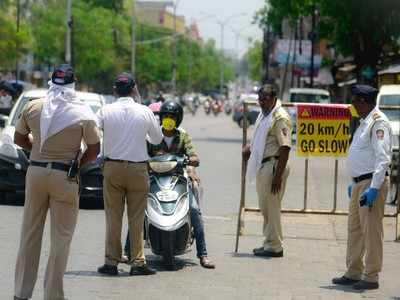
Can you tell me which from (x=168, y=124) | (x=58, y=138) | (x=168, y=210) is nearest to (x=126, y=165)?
(x=168, y=210)

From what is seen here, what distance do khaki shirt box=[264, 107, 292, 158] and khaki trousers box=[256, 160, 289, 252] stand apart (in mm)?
136

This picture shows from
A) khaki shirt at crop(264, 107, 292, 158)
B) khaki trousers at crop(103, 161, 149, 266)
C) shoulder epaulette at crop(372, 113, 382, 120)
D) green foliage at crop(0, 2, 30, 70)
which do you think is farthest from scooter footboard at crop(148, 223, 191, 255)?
green foliage at crop(0, 2, 30, 70)

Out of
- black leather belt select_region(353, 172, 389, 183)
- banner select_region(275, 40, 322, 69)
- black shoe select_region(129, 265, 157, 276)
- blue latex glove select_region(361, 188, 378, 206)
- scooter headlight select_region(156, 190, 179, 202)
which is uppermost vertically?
banner select_region(275, 40, 322, 69)

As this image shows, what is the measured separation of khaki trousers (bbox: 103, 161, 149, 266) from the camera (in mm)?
10648

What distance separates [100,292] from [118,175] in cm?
121

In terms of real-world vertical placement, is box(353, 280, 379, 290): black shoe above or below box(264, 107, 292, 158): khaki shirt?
below

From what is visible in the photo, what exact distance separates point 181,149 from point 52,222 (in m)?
2.98

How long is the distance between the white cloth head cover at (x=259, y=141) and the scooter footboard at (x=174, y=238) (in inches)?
56.8

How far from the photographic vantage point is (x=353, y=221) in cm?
1065

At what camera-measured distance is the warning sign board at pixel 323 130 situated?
1480 cm

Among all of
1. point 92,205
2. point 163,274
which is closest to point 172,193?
point 163,274

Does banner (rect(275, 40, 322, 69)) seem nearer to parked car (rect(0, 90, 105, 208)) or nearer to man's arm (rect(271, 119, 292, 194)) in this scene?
parked car (rect(0, 90, 105, 208))

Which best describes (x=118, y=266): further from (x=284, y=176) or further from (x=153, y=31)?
(x=153, y=31)

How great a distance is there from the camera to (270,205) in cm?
1245
